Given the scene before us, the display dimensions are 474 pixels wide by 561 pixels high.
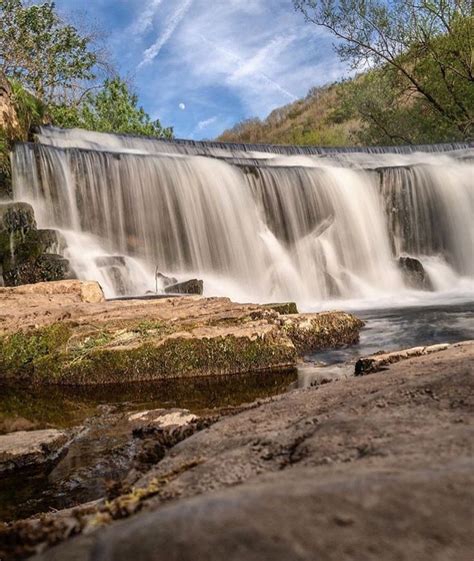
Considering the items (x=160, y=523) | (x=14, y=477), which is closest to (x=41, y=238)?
(x=14, y=477)

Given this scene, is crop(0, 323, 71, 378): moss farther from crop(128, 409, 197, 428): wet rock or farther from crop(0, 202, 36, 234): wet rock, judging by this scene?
crop(0, 202, 36, 234): wet rock

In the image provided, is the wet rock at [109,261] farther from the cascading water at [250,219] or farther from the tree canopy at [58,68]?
the tree canopy at [58,68]

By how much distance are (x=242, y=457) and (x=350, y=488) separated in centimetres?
48

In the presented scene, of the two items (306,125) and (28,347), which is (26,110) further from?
(306,125)

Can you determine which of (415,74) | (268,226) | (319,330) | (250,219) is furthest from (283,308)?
(415,74)

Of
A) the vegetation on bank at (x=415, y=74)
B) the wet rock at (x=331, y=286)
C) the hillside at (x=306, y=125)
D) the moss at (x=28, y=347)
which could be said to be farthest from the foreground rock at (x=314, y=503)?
the hillside at (x=306, y=125)

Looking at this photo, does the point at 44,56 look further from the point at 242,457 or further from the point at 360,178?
the point at 242,457

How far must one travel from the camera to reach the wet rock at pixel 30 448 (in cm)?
273

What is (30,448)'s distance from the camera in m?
2.85

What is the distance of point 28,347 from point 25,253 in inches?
150

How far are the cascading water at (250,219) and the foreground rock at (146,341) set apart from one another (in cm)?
393

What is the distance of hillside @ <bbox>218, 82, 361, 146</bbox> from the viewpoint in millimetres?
42750

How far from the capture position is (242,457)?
1.15m

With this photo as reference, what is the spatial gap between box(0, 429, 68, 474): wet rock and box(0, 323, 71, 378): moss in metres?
2.39
